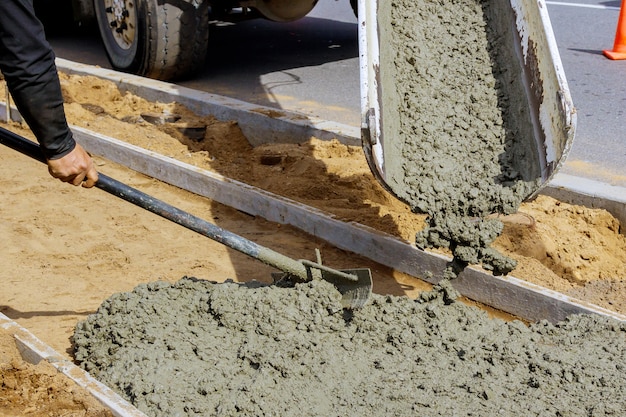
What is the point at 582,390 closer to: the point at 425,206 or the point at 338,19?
the point at 425,206

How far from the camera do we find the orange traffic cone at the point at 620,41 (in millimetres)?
9266

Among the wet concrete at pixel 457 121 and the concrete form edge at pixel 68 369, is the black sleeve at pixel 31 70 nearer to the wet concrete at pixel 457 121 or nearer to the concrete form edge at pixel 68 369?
the concrete form edge at pixel 68 369

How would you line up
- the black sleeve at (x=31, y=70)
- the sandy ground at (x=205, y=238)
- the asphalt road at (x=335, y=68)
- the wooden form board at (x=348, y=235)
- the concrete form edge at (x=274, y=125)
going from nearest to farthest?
the black sleeve at (x=31, y=70) → the wooden form board at (x=348, y=235) → the sandy ground at (x=205, y=238) → the concrete form edge at (x=274, y=125) → the asphalt road at (x=335, y=68)

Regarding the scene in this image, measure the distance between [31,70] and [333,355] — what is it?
1.73 m

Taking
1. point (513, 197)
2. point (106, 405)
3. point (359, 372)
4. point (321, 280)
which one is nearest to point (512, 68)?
point (513, 197)

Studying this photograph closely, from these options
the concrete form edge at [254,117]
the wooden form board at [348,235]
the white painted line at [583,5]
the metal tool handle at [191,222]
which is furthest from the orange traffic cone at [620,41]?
the metal tool handle at [191,222]

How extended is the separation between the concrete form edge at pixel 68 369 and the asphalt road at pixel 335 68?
3921mm

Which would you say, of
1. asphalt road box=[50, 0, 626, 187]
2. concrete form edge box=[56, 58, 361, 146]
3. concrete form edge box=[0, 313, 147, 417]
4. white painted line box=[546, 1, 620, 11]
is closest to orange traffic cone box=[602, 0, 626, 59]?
asphalt road box=[50, 0, 626, 187]

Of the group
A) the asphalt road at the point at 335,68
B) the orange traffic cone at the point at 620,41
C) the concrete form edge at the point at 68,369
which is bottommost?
the asphalt road at the point at 335,68

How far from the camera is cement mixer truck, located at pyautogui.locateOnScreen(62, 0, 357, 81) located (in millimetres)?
8617

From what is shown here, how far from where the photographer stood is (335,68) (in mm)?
9742

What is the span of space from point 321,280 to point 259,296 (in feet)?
0.99

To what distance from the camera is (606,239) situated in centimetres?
493

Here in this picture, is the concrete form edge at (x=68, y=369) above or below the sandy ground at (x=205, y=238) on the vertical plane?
above
